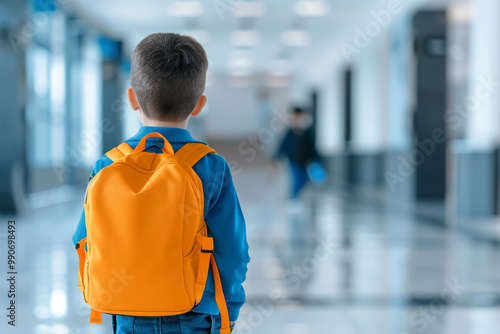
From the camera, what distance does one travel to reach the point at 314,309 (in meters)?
3.98

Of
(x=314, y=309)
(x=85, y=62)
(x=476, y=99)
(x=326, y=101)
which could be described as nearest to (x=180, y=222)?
(x=314, y=309)

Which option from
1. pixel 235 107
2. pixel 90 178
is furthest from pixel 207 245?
pixel 235 107

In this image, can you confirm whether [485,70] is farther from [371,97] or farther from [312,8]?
[371,97]

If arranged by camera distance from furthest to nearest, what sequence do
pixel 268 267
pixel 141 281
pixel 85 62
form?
1. pixel 85 62
2. pixel 268 267
3. pixel 141 281

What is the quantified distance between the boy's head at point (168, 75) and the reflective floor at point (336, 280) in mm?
2316

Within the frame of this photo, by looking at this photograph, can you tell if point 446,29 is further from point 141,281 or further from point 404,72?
point 141,281

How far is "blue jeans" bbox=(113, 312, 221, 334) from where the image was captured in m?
1.33

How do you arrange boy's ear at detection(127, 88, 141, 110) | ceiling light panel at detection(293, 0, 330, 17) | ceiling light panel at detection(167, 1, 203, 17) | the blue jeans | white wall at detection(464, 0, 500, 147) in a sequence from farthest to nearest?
ceiling light panel at detection(167, 1, 203, 17)
ceiling light panel at detection(293, 0, 330, 17)
white wall at detection(464, 0, 500, 147)
boy's ear at detection(127, 88, 141, 110)
the blue jeans

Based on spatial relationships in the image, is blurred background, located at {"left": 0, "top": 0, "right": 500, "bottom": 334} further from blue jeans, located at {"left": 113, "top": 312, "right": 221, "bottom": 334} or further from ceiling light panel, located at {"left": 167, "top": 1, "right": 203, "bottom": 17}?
blue jeans, located at {"left": 113, "top": 312, "right": 221, "bottom": 334}

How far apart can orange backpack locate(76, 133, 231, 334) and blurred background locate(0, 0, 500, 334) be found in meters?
2.30

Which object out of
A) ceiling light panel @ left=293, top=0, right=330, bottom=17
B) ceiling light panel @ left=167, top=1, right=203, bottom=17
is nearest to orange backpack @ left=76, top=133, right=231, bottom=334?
ceiling light panel @ left=293, top=0, right=330, bottom=17

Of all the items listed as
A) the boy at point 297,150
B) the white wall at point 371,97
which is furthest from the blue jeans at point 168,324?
the white wall at point 371,97

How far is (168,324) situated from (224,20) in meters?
15.2

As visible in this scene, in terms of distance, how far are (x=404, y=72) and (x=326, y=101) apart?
38.0 ft
